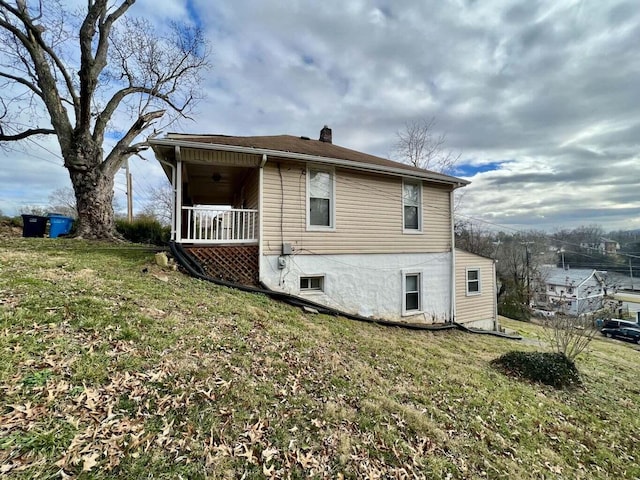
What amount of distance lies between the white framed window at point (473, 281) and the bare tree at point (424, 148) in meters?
13.3

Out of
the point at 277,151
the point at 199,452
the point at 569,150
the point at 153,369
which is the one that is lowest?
the point at 199,452

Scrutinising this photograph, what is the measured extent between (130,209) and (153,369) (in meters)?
21.4

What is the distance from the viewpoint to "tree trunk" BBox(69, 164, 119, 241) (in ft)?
34.0

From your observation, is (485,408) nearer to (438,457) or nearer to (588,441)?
(588,441)

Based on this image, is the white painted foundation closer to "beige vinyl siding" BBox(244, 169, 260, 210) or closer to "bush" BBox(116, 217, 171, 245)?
"beige vinyl siding" BBox(244, 169, 260, 210)

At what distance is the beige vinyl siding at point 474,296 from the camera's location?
34.2 ft

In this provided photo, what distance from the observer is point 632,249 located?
30.3m

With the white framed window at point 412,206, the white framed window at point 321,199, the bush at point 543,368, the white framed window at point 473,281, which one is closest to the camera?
the bush at point 543,368

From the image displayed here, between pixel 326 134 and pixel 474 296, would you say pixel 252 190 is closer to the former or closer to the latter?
pixel 326 134

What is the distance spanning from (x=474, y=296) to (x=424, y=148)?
1497 centimetres

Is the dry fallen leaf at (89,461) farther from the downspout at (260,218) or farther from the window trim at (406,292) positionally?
the window trim at (406,292)

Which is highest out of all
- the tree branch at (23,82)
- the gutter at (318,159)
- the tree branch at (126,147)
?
the tree branch at (23,82)

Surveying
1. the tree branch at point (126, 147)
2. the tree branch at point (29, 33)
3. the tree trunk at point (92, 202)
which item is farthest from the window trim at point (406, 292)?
the tree branch at point (29, 33)

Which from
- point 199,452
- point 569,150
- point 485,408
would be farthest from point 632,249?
point 199,452
